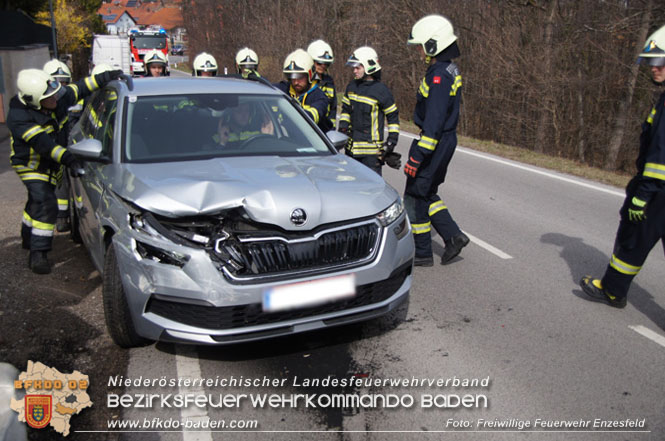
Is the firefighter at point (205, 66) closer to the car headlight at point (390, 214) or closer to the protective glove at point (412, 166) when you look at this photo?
the protective glove at point (412, 166)

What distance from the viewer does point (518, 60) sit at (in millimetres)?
16625

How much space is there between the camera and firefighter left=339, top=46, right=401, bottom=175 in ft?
20.5

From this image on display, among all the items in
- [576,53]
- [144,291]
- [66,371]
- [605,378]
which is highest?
[576,53]

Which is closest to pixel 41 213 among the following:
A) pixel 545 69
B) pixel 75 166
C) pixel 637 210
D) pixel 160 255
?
pixel 75 166

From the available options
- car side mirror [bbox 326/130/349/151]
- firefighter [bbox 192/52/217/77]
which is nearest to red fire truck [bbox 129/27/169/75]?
firefighter [bbox 192/52/217/77]

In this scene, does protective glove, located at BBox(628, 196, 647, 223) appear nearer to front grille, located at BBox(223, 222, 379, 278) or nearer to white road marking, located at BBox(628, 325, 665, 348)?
white road marking, located at BBox(628, 325, 665, 348)

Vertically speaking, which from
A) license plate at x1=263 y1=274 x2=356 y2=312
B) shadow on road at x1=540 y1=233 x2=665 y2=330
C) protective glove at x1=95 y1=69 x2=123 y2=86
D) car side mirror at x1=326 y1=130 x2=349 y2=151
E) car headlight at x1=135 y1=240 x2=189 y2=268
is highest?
protective glove at x1=95 y1=69 x2=123 y2=86

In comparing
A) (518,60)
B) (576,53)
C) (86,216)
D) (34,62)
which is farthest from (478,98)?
(86,216)

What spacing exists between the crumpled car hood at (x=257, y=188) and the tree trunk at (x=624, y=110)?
11.9 metres

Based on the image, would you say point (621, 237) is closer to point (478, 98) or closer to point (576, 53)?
point (576, 53)

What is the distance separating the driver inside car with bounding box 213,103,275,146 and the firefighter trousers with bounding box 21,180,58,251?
6.52ft

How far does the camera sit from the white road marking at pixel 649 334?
13.9ft

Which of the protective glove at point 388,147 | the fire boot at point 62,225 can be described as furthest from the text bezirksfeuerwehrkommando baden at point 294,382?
the fire boot at point 62,225

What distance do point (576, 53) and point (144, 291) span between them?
14767 mm
